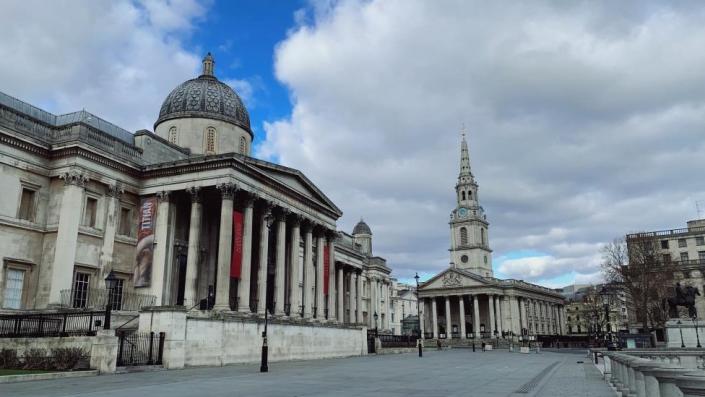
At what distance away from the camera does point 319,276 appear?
42.8 metres

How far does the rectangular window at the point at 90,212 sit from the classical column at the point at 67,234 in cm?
91

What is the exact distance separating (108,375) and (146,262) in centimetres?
1341

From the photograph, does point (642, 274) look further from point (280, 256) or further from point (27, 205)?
point (27, 205)

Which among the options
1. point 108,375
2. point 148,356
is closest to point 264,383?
point 108,375

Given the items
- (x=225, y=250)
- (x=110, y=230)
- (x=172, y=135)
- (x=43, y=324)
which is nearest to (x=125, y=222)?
(x=110, y=230)

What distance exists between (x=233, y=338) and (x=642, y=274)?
2001 inches

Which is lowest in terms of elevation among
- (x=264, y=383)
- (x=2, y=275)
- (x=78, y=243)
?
(x=264, y=383)

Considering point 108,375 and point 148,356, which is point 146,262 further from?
point 108,375

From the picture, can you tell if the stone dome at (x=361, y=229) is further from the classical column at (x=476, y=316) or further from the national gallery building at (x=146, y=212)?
the national gallery building at (x=146, y=212)

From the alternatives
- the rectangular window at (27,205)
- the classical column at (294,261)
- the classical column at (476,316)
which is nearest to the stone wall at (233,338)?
the classical column at (294,261)

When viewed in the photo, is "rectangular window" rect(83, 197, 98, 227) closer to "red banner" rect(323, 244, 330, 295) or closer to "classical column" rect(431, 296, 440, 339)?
"red banner" rect(323, 244, 330, 295)

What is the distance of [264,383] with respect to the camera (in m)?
16.8

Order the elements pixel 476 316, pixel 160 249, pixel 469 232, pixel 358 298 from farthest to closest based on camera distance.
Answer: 1. pixel 469 232
2. pixel 476 316
3. pixel 358 298
4. pixel 160 249

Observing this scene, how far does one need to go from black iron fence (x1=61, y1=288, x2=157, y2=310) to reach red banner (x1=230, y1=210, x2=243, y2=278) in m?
4.95
